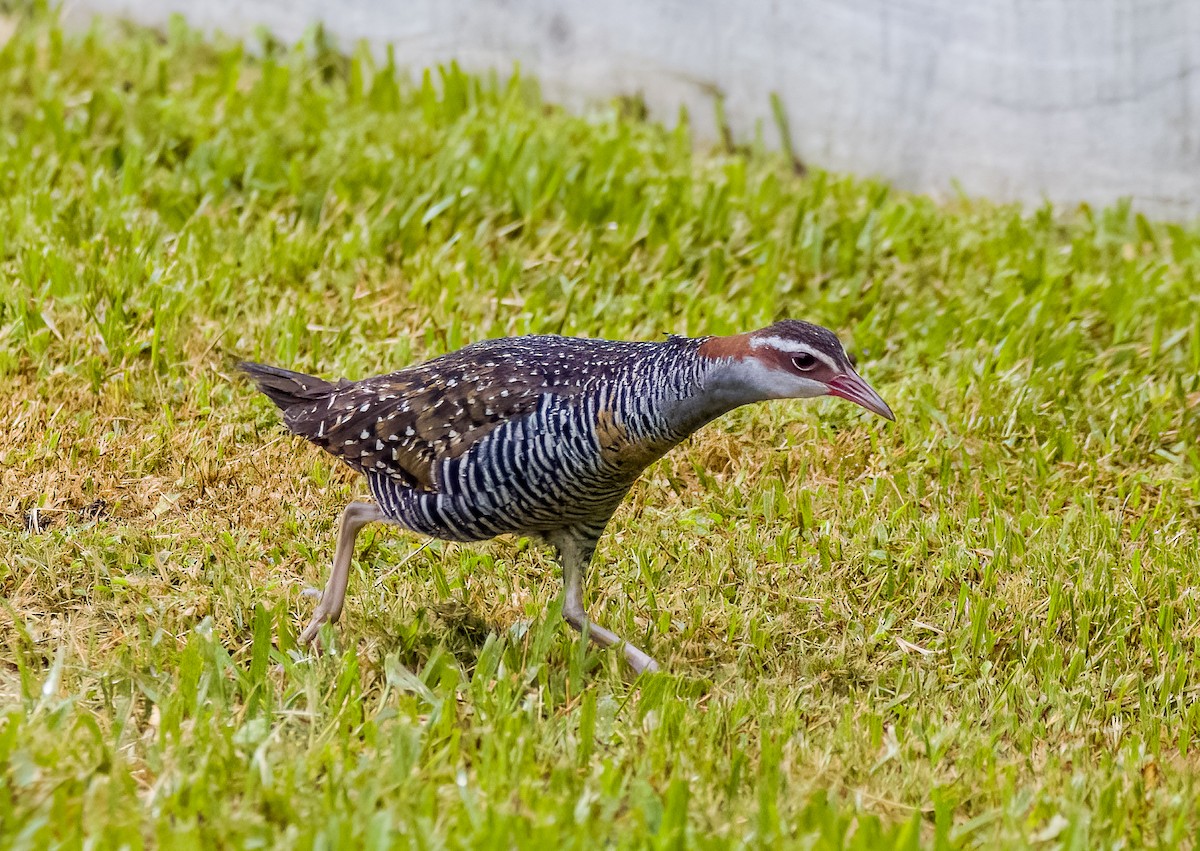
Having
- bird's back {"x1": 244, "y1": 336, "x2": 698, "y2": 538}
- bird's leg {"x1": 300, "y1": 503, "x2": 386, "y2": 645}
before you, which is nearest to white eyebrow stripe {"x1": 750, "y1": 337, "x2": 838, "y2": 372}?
bird's back {"x1": 244, "y1": 336, "x2": 698, "y2": 538}

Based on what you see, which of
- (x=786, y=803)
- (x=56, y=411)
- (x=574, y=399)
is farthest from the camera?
(x=56, y=411)

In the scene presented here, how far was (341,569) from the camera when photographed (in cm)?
431

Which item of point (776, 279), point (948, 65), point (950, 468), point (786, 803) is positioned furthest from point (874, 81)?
point (786, 803)

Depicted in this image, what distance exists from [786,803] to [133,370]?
3024mm

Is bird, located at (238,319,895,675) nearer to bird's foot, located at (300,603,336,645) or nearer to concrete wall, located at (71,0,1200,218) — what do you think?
bird's foot, located at (300,603,336,645)

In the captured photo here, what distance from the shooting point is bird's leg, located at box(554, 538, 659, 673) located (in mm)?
4336

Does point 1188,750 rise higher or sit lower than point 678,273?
lower

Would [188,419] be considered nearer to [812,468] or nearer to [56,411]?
[56,411]

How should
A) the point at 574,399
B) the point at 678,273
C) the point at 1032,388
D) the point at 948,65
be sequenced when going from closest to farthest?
the point at 574,399 → the point at 1032,388 → the point at 678,273 → the point at 948,65

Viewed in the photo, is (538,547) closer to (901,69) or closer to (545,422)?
(545,422)

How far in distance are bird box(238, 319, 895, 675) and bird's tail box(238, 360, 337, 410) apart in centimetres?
5

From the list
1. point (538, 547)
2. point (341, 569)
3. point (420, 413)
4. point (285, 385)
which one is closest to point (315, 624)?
point (341, 569)

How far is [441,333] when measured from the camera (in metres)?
5.93

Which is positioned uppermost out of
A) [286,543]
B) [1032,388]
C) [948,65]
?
[948,65]
